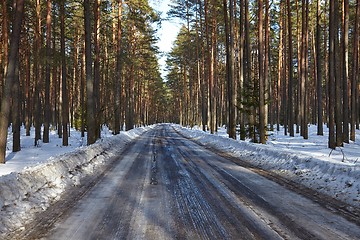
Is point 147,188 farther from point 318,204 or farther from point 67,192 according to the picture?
point 318,204

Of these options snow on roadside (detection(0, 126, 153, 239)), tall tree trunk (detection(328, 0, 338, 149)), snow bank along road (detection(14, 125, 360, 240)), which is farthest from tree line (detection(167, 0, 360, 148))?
snow on roadside (detection(0, 126, 153, 239))

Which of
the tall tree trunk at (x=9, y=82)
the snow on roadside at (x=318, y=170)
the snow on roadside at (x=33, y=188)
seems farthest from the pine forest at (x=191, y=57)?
the snow on roadside at (x=318, y=170)

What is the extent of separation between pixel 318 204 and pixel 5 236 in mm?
5200

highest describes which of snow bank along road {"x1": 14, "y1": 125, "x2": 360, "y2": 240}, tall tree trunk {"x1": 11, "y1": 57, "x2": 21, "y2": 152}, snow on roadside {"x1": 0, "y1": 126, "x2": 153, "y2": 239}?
tall tree trunk {"x1": 11, "y1": 57, "x2": 21, "y2": 152}

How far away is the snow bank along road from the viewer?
13.8 ft

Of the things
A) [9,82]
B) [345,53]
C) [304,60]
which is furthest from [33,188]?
[304,60]

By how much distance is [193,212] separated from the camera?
5.14 metres

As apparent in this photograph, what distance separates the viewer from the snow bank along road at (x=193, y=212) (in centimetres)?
421

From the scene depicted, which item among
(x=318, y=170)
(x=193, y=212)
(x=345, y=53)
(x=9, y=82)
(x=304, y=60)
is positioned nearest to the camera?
(x=193, y=212)

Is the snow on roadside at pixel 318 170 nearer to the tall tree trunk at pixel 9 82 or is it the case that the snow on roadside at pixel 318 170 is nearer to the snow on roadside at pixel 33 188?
the snow on roadside at pixel 33 188

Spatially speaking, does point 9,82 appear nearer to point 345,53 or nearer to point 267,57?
point 267,57

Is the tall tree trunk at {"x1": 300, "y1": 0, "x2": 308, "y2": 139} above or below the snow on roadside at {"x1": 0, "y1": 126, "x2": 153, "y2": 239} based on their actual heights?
above

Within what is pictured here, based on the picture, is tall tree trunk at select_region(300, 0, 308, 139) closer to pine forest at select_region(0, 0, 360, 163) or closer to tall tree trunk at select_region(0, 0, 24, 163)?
pine forest at select_region(0, 0, 360, 163)

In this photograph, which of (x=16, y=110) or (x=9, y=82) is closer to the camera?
(x=9, y=82)
